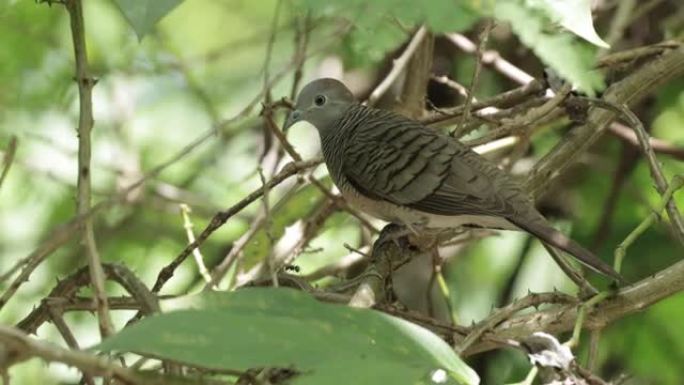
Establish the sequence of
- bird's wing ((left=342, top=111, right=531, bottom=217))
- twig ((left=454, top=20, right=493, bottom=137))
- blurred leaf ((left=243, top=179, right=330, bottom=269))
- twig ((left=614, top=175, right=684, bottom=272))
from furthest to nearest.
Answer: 1. blurred leaf ((left=243, top=179, right=330, bottom=269))
2. bird's wing ((left=342, top=111, right=531, bottom=217))
3. twig ((left=454, top=20, right=493, bottom=137))
4. twig ((left=614, top=175, right=684, bottom=272))

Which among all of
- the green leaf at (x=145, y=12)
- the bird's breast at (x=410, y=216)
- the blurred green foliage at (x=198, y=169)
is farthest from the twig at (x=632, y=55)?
the green leaf at (x=145, y=12)

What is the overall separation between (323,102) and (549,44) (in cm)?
200

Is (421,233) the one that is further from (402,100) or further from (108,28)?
(108,28)

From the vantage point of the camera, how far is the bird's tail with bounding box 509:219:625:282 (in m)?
2.53

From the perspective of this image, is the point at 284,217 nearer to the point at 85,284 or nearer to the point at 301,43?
the point at 301,43

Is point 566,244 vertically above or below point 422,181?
below

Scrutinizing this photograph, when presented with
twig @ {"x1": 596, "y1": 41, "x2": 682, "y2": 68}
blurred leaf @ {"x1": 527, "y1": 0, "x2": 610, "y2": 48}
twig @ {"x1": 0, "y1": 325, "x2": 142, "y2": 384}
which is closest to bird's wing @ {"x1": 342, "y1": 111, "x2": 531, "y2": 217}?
twig @ {"x1": 596, "y1": 41, "x2": 682, "y2": 68}

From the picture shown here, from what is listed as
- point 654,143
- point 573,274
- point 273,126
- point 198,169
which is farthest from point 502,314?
point 198,169

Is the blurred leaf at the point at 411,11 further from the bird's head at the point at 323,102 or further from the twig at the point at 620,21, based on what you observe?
the bird's head at the point at 323,102

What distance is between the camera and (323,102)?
3.67 metres

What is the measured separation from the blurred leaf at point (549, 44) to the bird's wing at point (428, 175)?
1.06m

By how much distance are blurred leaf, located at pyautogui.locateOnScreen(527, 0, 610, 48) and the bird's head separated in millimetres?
1944

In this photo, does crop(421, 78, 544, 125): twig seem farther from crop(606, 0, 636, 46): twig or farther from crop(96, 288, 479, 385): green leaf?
crop(96, 288, 479, 385): green leaf

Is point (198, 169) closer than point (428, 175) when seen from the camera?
No
